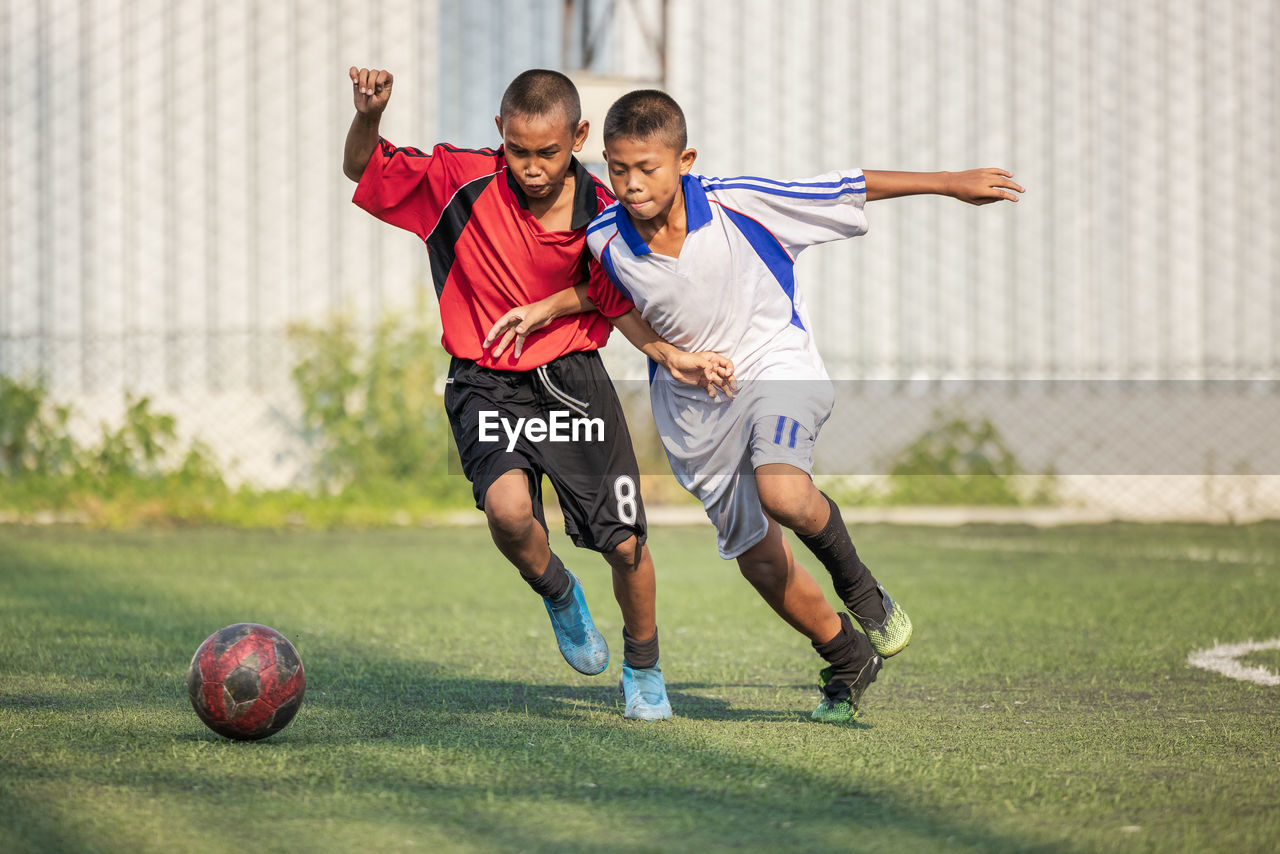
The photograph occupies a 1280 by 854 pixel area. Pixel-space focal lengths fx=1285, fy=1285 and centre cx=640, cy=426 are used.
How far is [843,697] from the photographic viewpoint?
3.96m

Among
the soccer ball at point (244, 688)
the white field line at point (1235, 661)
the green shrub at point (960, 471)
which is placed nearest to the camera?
the soccer ball at point (244, 688)

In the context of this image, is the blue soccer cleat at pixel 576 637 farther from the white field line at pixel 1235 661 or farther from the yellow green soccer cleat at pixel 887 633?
the white field line at pixel 1235 661

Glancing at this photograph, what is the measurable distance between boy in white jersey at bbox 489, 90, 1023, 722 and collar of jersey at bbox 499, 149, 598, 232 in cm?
12

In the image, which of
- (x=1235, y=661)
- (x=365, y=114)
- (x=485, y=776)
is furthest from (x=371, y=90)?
(x=1235, y=661)

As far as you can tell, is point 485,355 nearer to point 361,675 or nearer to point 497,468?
point 497,468

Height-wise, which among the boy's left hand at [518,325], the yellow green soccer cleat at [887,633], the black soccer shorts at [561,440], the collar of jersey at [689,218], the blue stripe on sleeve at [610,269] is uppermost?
the collar of jersey at [689,218]

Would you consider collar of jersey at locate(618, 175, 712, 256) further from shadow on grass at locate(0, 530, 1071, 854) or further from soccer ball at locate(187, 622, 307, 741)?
soccer ball at locate(187, 622, 307, 741)

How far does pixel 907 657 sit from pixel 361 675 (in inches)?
88.3

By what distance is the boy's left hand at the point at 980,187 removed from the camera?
3922 millimetres

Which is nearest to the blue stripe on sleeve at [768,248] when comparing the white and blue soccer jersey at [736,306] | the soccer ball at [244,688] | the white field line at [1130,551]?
the white and blue soccer jersey at [736,306]

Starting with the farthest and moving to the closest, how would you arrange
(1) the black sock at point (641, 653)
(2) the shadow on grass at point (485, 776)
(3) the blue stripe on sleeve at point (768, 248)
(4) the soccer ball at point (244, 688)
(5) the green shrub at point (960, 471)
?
(5) the green shrub at point (960, 471)
(1) the black sock at point (641, 653)
(3) the blue stripe on sleeve at point (768, 248)
(4) the soccer ball at point (244, 688)
(2) the shadow on grass at point (485, 776)

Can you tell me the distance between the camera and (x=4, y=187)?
13.1 meters

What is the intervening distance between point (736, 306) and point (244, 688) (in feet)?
5.94

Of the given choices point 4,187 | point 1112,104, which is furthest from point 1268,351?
point 4,187
